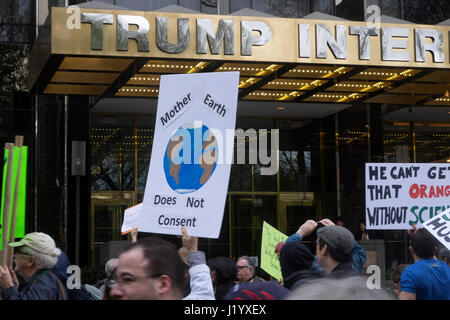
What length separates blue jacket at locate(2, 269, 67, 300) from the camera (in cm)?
498

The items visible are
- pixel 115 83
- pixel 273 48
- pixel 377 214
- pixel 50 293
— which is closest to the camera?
pixel 50 293

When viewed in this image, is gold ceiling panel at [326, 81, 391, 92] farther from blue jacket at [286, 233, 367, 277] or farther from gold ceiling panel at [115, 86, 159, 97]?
blue jacket at [286, 233, 367, 277]

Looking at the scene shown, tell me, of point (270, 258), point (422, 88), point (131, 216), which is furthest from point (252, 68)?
point (131, 216)

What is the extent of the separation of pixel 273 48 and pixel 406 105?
15.7 feet

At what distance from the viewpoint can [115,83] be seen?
17.5 m

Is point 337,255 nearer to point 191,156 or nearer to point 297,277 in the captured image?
point 297,277

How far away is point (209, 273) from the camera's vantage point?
4227 millimetres

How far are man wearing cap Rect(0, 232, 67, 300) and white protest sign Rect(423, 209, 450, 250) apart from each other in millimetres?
2833

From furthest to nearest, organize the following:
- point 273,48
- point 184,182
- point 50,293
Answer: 1. point 273,48
2. point 184,182
3. point 50,293

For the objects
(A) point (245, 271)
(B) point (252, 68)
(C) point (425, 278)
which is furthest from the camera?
(B) point (252, 68)

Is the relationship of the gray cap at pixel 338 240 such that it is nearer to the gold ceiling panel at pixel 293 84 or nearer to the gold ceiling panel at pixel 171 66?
the gold ceiling panel at pixel 171 66

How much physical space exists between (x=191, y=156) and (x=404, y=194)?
356 centimetres
